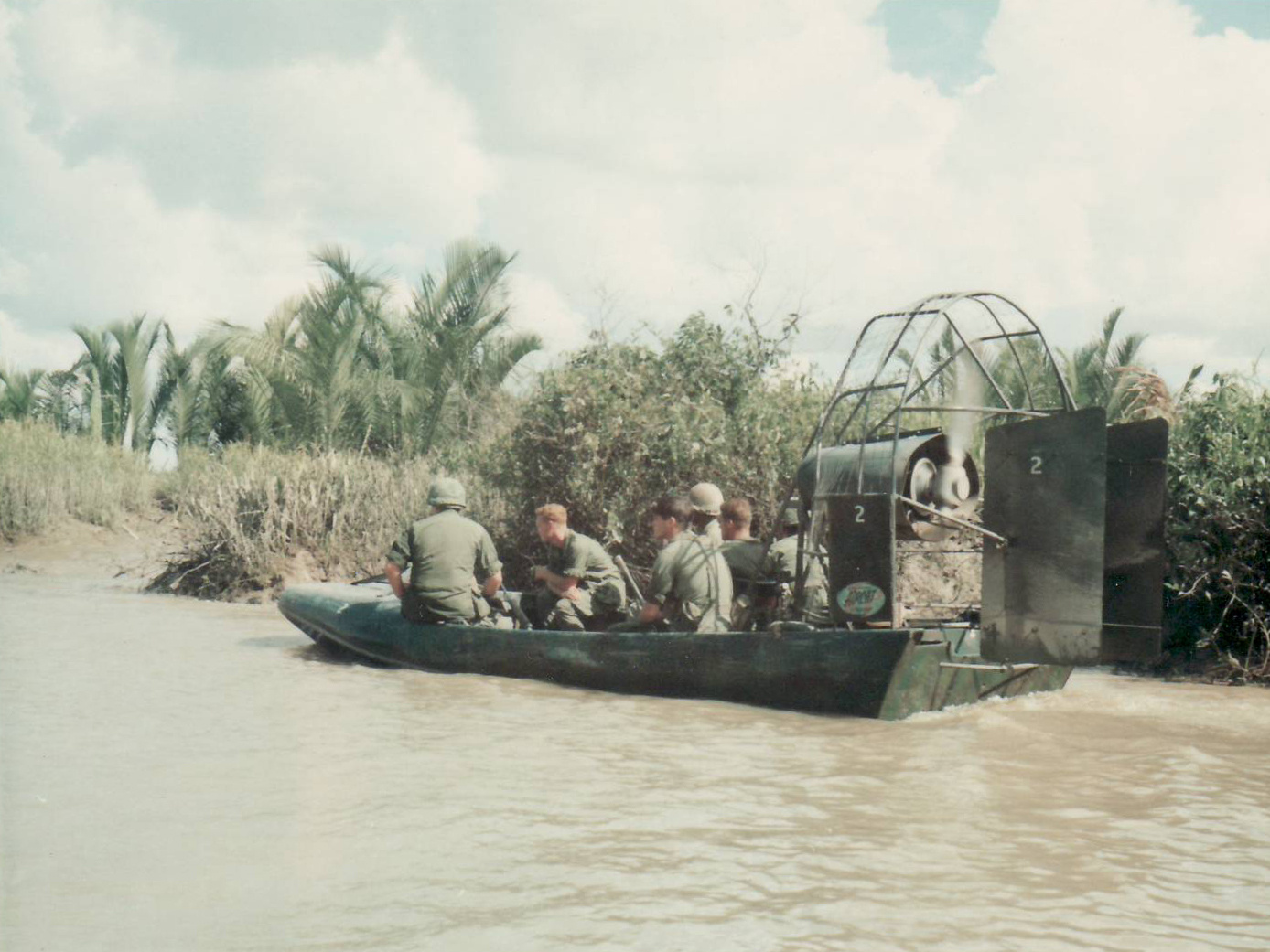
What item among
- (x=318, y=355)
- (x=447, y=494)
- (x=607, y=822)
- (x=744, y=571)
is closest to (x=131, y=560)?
(x=318, y=355)

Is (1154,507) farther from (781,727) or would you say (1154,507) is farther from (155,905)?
(155,905)

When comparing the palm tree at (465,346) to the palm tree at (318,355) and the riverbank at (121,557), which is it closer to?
the palm tree at (318,355)

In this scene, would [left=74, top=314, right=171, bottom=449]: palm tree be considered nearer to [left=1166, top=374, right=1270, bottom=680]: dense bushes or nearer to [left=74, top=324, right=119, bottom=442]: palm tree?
[left=74, top=324, right=119, bottom=442]: palm tree

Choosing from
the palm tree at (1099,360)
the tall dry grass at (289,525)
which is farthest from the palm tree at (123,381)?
the palm tree at (1099,360)

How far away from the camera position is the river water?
4.37 meters

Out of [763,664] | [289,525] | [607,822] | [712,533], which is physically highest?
[289,525]

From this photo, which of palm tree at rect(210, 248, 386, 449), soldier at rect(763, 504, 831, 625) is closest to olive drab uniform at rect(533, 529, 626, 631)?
soldier at rect(763, 504, 831, 625)

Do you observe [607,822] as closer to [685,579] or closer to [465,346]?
[685,579]

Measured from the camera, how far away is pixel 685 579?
30.4ft

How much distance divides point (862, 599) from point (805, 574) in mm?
710

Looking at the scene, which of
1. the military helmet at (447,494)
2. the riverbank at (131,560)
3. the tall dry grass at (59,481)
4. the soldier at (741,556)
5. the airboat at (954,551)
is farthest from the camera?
the tall dry grass at (59,481)

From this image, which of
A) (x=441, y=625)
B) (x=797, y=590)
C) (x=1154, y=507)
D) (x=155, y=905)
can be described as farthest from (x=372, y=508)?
(x=155, y=905)

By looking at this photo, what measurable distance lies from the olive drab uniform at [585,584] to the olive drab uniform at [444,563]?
1.98ft

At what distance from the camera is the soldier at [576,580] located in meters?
9.98
